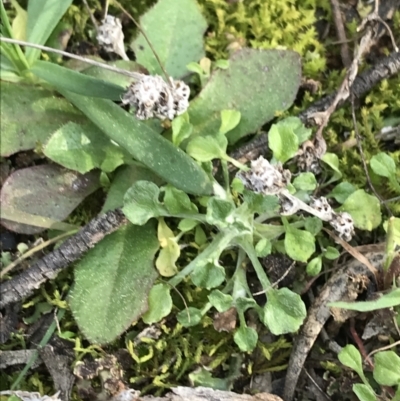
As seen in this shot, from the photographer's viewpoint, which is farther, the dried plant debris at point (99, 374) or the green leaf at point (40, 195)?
the green leaf at point (40, 195)

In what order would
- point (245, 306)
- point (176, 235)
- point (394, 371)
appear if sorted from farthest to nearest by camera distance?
point (176, 235) → point (245, 306) → point (394, 371)

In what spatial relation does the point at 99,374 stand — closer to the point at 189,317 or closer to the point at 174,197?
the point at 189,317

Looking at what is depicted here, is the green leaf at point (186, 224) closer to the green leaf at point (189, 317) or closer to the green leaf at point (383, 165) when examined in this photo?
the green leaf at point (189, 317)

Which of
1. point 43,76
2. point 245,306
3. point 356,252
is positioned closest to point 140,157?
point 43,76

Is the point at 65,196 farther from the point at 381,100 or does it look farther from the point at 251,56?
the point at 381,100

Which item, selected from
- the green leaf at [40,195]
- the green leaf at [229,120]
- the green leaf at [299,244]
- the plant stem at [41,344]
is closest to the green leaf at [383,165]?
the green leaf at [299,244]

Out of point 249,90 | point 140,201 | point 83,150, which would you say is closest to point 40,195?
point 83,150

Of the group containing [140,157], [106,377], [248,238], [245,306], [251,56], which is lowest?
[106,377]
